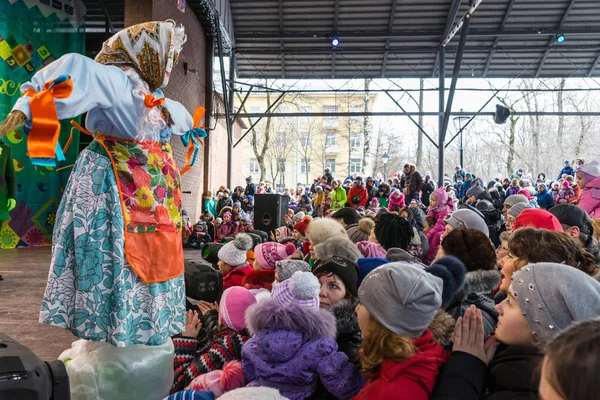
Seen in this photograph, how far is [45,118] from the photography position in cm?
160

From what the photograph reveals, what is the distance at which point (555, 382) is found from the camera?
0.84 metres

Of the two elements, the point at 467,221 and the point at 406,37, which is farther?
the point at 406,37

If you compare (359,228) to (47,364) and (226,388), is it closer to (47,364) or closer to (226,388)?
(226,388)

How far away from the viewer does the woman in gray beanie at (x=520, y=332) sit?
1.21 metres

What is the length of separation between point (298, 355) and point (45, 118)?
1171 mm

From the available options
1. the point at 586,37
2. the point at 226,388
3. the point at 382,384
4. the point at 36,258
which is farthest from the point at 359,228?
the point at 586,37

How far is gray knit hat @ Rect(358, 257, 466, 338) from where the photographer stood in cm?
160

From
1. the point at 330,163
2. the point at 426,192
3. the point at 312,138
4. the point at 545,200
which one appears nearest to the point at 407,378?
the point at 545,200

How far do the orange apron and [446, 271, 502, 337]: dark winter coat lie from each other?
1.19m

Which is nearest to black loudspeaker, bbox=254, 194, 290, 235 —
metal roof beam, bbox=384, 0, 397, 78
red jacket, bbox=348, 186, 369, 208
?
red jacket, bbox=348, 186, 369, 208

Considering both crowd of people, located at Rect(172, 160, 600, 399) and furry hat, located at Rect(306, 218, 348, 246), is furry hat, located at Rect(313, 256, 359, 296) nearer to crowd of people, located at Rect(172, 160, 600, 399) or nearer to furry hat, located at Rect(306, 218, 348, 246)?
crowd of people, located at Rect(172, 160, 600, 399)

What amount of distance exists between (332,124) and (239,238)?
30.7 m

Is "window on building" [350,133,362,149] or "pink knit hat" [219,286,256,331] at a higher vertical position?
"window on building" [350,133,362,149]

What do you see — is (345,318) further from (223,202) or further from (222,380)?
(223,202)
